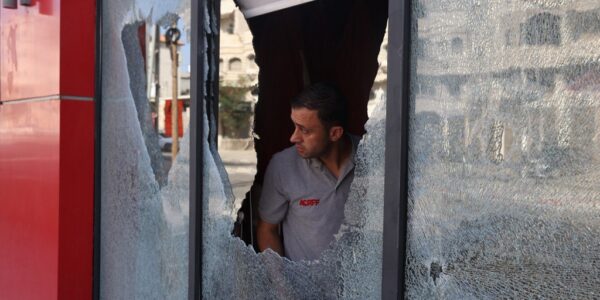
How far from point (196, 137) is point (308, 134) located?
52 cm

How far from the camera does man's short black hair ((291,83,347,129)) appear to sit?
3.01 metres

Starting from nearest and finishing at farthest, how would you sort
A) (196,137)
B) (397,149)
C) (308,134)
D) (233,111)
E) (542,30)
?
(542,30) < (397,149) < (196,137) < (308,134) < (233,111)

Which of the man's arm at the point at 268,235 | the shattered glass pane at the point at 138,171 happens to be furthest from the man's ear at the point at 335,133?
the shattered glass pane at the point at 138,171

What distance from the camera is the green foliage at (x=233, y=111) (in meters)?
3.70

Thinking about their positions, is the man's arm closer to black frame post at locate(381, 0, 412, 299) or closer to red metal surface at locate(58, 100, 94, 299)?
red metal surface at locate(58, 100, 94, 299)

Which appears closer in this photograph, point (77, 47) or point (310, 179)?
point (310, 179)

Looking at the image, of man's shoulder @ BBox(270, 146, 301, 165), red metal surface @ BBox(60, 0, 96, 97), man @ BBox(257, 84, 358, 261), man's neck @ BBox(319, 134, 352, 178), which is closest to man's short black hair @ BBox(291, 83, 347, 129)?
man @ BBox(257, 84, 358, 261)

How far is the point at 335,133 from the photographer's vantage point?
9.96 feet

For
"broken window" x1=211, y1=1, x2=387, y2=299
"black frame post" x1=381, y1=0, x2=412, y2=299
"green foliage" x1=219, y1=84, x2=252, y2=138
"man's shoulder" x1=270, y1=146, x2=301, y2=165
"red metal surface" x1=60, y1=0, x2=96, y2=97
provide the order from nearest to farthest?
"black frame post" x1=381, y1=0, x2=412, y2=299 → "broken window" x1=211, y1=1, x2=387, y2=299 → "man's shoulder" x1=270, y1=146, x2=301, y2=165 → "red metal surface" x1=60, y1=0, x2=96, y2=97 → "green foliage" x1=219, y1=84, x2=252, y2=138

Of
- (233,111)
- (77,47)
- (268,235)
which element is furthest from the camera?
(233,111)

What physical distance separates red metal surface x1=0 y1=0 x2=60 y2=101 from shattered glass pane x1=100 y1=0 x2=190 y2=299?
0.26 meters

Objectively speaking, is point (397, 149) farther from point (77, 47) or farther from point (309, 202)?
point (77, 47)

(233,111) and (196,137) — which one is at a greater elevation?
(233,111)

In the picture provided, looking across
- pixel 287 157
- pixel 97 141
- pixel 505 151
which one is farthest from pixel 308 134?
pixel 505 151
